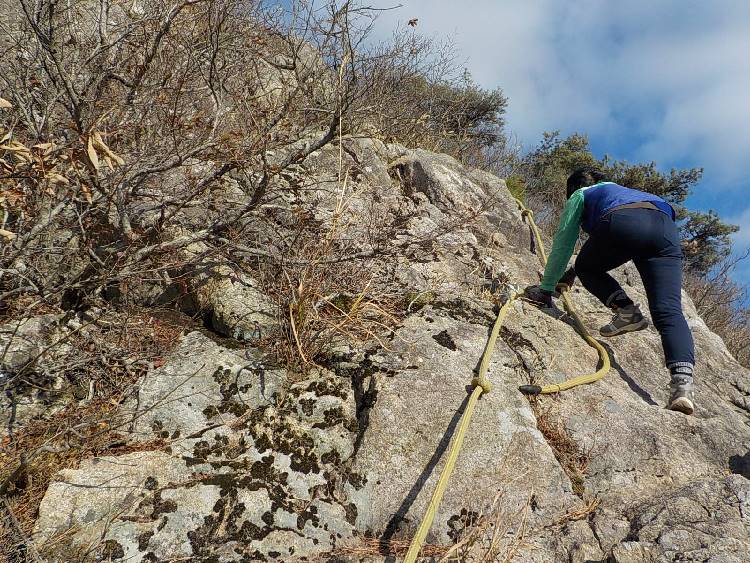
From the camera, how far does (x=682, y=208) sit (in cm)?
1218

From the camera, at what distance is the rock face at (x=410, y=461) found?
1.81m

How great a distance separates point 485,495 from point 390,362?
33.6 inches

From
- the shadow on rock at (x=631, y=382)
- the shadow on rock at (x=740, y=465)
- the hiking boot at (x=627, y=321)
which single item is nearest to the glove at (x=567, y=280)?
the hiking boot at (x=627, y=321)

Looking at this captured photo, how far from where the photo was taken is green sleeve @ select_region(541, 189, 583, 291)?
11.6ft

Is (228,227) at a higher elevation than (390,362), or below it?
higher

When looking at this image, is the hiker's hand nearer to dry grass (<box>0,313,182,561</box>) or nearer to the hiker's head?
the hiker's head

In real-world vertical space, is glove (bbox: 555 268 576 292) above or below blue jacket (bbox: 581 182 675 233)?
below

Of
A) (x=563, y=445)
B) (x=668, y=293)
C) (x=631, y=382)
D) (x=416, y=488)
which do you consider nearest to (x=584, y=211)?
(x=668, y=293)

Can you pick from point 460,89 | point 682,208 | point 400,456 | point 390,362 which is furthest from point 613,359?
point 682,208

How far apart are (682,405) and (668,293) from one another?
71 cm

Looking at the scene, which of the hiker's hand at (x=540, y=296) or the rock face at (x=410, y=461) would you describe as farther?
the hiker's hand at (x=540, y=296)

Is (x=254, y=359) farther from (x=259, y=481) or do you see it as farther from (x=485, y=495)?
(x=485, y=495)

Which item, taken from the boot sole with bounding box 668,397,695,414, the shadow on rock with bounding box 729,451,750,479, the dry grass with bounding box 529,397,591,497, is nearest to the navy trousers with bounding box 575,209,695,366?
the boot sole with bounding box 668,397,695,414

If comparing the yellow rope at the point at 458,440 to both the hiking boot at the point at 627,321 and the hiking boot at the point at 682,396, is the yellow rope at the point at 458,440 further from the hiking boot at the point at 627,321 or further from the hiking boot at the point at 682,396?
the hiking boot at the point at 682,396
